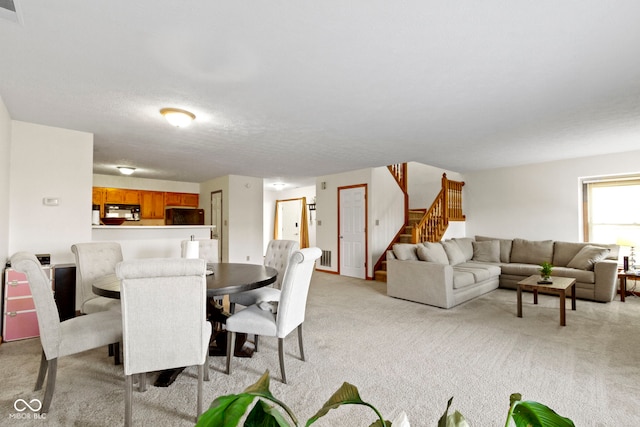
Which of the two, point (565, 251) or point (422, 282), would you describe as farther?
point (565, 251)

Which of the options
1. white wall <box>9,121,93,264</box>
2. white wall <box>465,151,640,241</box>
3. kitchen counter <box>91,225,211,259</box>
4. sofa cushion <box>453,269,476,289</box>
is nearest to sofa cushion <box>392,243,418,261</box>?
sofa cushion <box>453,269,476,289</box>

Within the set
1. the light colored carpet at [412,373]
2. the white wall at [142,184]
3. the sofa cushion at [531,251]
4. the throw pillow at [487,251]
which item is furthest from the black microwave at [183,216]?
the sofa cushion at [531,251]

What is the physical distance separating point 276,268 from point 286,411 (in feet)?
10.6

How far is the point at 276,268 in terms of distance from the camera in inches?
149

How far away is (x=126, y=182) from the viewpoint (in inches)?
294

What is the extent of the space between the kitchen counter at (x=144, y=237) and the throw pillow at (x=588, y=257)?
6.06 meters

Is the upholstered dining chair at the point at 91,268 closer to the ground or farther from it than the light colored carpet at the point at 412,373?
farther from it

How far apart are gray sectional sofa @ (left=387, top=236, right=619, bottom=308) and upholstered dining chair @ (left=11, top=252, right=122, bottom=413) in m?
3.70

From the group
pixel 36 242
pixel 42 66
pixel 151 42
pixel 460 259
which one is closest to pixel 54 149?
pixel 36 242

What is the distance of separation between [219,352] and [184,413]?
86 centimetres

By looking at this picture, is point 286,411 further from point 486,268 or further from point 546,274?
point 486,268

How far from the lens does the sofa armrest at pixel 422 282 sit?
13.8 feet

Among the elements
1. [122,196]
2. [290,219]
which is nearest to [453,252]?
[290,219]

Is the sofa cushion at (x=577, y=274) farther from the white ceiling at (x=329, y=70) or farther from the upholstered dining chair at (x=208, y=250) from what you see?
the upholstered dining chair at (x=208, y=250)
